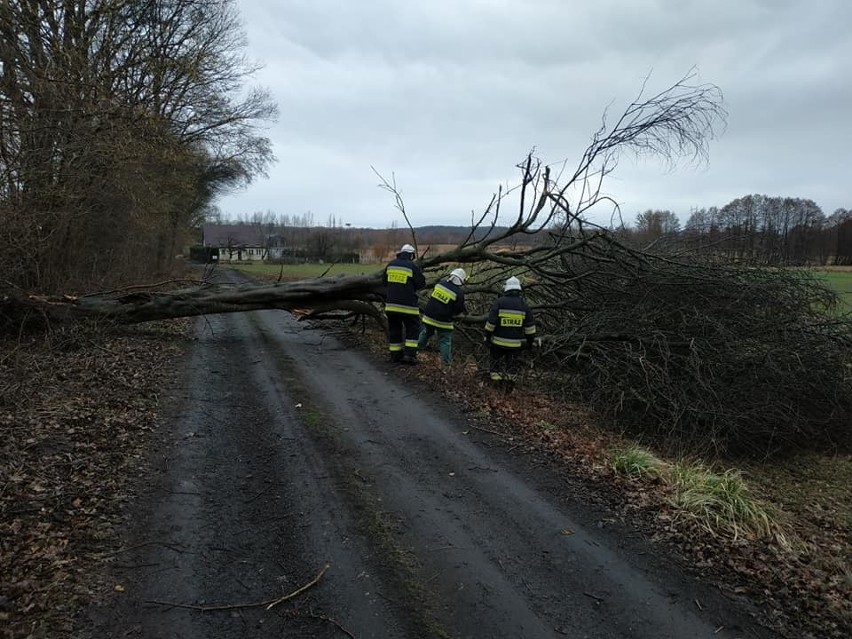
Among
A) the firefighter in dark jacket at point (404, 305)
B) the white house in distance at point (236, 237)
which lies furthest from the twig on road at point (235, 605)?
the white house in distance at point (236, 237)

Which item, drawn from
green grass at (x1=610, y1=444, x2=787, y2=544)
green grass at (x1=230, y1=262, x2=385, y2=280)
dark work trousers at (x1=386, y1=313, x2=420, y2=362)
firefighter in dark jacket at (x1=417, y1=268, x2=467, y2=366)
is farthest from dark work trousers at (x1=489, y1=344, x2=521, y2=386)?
green grass at (x1=230, y1=262, x2=385, y2=280)

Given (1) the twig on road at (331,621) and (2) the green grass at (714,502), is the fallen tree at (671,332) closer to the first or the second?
(2) the green grass at (714,502)

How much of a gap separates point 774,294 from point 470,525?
675cm

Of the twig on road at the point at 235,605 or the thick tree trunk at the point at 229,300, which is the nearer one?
the twig on road at the point at 235,605

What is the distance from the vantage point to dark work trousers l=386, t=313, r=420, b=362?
8.85m

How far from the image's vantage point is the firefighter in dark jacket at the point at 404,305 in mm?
8820

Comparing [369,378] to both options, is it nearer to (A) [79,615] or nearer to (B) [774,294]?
(A) [79,615]

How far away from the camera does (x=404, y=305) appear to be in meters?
8.82

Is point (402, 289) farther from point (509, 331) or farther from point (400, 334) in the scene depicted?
point (509, 331)

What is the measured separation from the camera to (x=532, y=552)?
145 inches

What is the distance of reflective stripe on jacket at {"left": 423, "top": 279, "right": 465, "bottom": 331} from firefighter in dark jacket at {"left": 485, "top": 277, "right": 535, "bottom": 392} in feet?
3.09

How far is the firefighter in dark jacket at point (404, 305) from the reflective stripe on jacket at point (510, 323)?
4.85 feet

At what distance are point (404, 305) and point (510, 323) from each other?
6.22 ft

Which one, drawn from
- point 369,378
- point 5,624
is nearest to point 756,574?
point 5,624
